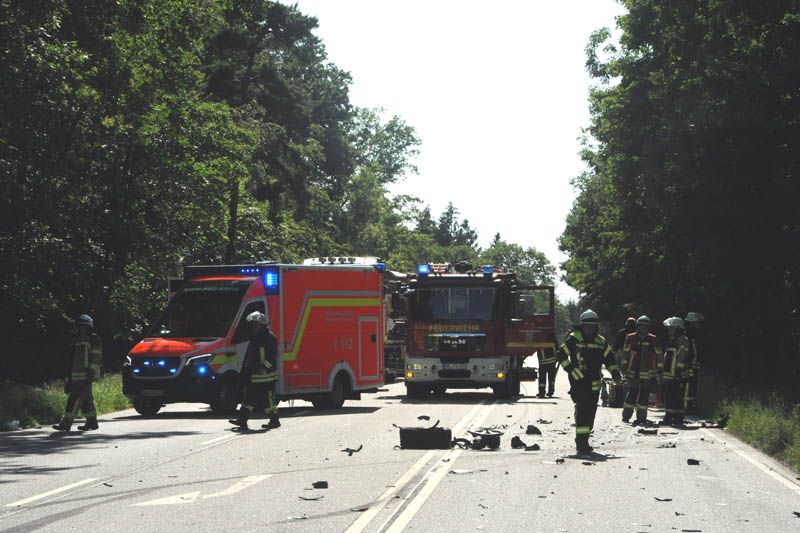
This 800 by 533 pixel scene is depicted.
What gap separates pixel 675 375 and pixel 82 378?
10212mm

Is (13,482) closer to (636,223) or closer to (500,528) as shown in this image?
(500,528)

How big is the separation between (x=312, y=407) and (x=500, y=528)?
16403mm

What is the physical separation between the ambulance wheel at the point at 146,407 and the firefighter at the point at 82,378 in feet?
11.3

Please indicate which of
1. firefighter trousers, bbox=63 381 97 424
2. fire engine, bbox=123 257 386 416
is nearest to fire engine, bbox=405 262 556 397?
fire engine, bbox=123 257 386 416

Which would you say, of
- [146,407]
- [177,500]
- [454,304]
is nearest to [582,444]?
[177,500]

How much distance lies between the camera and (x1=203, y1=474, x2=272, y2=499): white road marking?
33.4ft

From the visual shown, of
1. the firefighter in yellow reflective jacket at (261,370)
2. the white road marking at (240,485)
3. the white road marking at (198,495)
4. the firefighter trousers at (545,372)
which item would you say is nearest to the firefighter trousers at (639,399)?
the firefighter in yellow reflective jacket at (261,370)

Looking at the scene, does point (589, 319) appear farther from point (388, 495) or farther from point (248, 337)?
point (248, 337)

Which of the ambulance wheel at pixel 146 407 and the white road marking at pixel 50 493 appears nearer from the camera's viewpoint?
the white road marking at pixel 50 493

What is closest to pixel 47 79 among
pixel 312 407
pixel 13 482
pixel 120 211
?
pixel 312 407

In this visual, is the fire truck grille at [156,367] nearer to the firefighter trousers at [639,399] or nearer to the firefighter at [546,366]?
the firefighter trousers at [639,399]

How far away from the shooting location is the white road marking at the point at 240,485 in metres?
10.2

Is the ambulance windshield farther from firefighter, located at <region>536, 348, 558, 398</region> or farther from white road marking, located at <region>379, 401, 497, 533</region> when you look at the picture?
firefighter, located at <region>536, 348, 558, 398</region>

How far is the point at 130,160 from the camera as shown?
33.0 m
